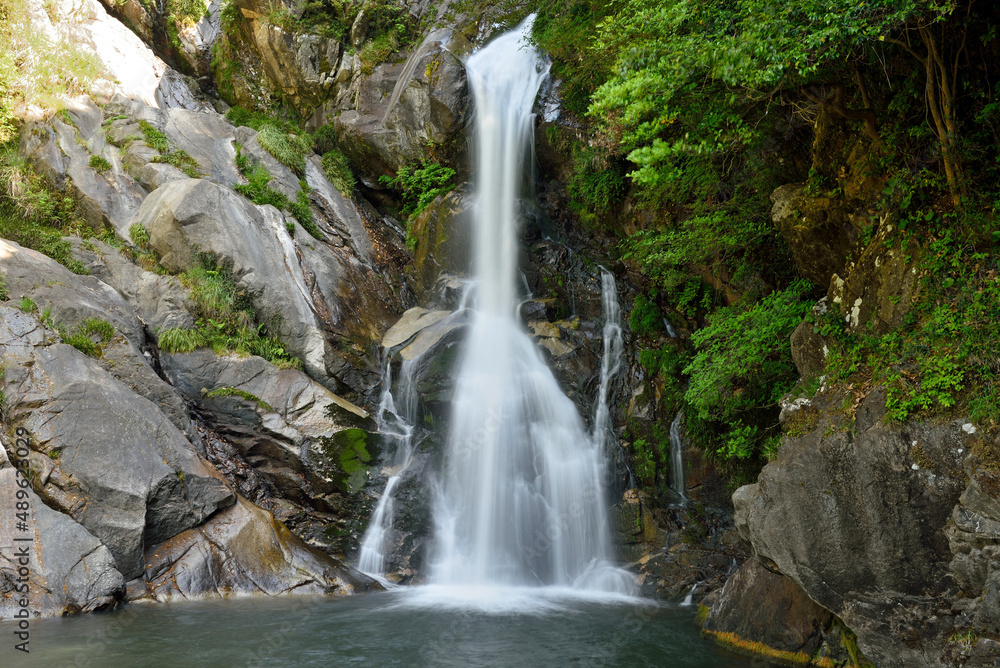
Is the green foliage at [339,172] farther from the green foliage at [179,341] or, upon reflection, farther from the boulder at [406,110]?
the green foliage at [179,341]

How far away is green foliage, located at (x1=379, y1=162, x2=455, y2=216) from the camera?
16672 mm

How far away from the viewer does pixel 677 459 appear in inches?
469

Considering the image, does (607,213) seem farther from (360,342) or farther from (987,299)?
(987,299)

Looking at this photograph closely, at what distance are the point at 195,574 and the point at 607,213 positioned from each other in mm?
10556

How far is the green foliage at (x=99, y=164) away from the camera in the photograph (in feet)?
47.1

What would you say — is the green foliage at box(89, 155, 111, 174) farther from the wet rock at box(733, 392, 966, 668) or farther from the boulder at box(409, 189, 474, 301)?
the wet rock at box(733, 392, 966, 668)

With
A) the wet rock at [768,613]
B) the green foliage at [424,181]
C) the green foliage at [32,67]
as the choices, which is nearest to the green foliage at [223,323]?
the green foliage at [424,181]

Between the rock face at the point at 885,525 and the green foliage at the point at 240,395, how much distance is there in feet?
28.8

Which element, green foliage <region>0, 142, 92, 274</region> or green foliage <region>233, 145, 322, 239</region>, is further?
green foliage <region>233, 145, 322, 239</region>

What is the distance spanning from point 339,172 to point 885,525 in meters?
16.3

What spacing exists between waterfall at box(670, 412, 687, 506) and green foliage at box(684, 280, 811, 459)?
1.97 meters

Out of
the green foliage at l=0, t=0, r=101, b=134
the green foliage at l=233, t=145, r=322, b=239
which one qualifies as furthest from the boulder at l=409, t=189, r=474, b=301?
the green foliage at l=0, t=0, r=101, b=134

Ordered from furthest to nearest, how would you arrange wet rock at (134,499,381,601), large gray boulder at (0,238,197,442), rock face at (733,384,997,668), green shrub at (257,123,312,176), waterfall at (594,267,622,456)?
1. green shrub at (257,123,312,176)
2. waterfall at (594,267,622,456)
3. large gray boulder at (0,238,197,442)
4. wet rock at (134,499,381,601)
5. rock face at (733,384,997,668)

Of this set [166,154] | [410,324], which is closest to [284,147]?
[166,154]
